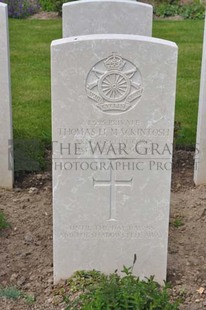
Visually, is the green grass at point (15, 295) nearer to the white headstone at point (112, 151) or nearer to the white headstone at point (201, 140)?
the white headstone at point (112, 151)

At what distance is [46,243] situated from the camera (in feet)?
16.1

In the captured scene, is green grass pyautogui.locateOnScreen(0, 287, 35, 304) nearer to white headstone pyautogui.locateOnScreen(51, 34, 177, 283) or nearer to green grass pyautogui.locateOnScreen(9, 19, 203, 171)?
white headstone pyautogui.locateOnScreen(51, 34, 177, 283)

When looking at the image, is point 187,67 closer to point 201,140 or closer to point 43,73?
point 43,73

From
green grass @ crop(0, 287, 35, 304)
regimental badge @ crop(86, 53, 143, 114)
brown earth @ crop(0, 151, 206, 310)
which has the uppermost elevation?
regimental badge @ crop(86, 53, 143, 114)

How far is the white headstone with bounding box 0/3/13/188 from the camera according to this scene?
18.1 ft

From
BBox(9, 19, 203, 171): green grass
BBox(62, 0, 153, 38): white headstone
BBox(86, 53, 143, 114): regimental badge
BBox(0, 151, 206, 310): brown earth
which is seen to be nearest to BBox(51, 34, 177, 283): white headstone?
BBox(86, 53, 143, 114): regimental badge

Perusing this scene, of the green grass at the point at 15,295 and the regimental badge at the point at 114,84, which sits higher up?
the regimental badge at the point at 114,84

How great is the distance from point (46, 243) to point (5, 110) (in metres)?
1.42

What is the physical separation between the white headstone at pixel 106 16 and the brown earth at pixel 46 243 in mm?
1411

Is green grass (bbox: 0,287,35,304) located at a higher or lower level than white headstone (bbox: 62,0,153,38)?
lower

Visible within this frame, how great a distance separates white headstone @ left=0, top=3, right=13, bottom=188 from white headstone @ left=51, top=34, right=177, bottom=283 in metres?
1.75

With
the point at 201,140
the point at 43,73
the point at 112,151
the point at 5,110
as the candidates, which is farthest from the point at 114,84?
the point at 43,73

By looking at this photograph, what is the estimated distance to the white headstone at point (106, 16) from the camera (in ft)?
18.8

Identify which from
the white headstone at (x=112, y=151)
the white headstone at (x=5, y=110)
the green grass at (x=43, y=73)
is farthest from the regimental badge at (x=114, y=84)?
the green grass at (x=43, y=73)
